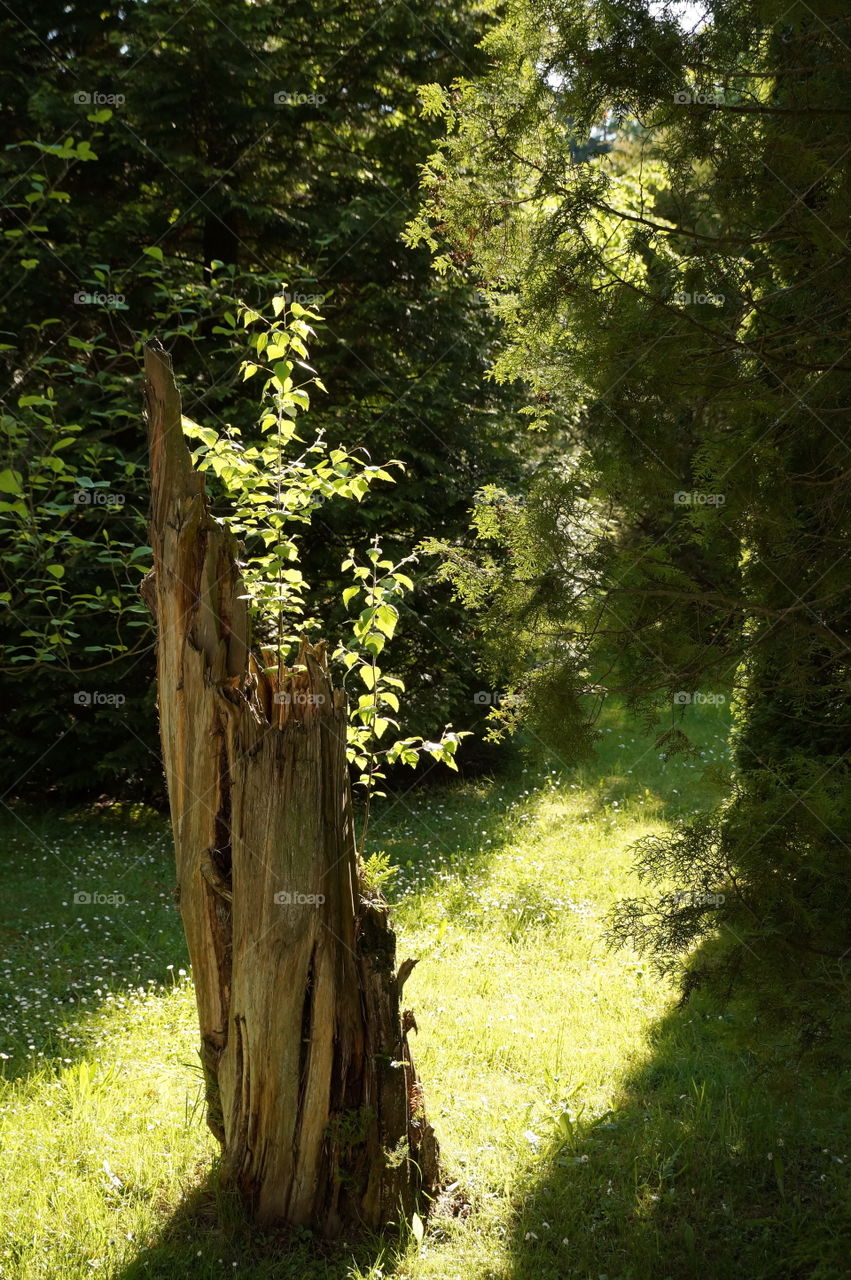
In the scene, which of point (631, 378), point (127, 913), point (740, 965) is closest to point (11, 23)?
point (127, 913)

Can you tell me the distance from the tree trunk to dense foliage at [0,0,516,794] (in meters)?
4.73

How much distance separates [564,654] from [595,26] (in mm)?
2023

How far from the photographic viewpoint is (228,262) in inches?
364

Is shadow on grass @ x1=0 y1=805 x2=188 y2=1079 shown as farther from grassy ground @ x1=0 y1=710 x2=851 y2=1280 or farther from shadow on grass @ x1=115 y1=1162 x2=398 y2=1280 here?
shadow on grass @ x1=115 y1=1162 x2=398 y2=1280

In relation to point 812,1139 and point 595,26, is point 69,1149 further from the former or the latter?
point 595,26

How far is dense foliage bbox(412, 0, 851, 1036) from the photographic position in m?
3.33

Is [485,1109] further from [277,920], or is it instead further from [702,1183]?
[277,920]

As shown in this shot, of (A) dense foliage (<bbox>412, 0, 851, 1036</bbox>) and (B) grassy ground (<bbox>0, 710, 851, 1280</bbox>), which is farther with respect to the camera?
(B) grassy ground (<bbox>0, 710, 851, 1280</bbox>)

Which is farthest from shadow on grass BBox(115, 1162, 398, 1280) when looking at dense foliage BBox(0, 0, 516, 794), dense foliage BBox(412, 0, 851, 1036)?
dense foliage BBox(0, 0, 516, 794)

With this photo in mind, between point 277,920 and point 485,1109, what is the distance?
1.56 meters

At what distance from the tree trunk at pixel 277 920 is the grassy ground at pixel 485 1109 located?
221 mm

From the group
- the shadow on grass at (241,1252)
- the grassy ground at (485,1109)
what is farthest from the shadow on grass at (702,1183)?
the shadow on grass at (241,1252)

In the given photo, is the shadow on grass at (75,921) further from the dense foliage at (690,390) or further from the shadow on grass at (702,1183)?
the dense foliage at (690,390)

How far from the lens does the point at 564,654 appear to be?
383cm
